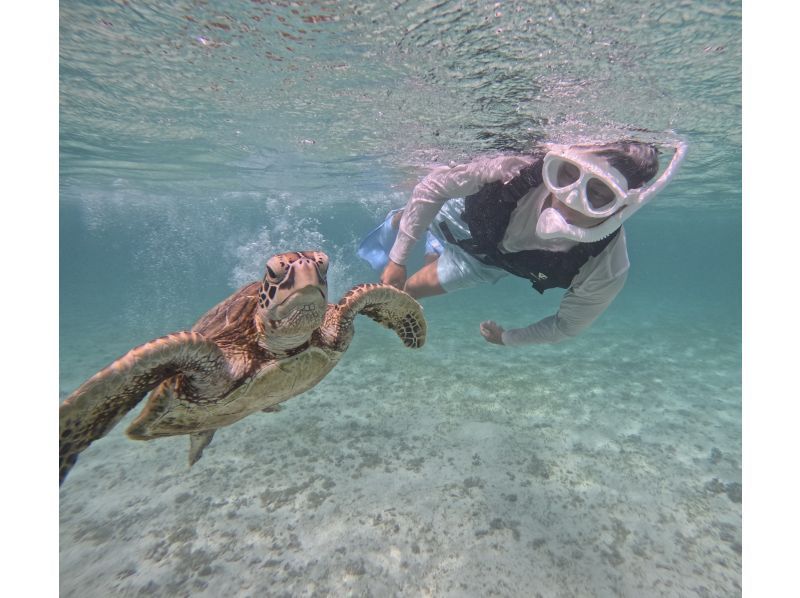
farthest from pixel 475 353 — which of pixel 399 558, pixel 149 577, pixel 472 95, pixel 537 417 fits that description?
pixel 149 577

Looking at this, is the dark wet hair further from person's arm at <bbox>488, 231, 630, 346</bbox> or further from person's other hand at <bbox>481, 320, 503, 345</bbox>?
person's other hand at <bbox>481, 320, 503, 345</bbox>

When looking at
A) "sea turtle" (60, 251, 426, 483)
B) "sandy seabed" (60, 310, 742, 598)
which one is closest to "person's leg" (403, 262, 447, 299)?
"sea turtle" (60, 251, 426, 483)

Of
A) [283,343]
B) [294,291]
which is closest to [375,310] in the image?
[283,343]

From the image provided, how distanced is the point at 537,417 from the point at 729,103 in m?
6.13

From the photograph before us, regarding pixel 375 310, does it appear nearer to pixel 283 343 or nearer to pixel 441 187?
pixel 283 343

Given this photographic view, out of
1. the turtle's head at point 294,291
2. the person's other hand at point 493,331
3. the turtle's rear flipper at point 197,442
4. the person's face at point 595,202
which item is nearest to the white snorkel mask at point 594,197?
the person's face at point 595,202

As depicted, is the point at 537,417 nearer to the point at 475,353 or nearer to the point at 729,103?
the point at 475,353

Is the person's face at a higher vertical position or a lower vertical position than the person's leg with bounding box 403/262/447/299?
higher

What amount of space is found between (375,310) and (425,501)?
244cm

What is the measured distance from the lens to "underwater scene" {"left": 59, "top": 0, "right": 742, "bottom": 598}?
141 inches

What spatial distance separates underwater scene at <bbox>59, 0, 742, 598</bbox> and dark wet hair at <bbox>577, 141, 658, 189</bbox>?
163cm

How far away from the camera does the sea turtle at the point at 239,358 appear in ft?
7.06

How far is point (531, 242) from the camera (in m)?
3.75

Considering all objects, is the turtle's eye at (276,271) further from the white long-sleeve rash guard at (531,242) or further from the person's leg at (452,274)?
the person's leg at (452,274)
